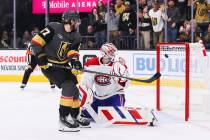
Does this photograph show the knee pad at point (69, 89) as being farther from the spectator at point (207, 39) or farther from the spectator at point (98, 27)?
the spectator at point (98, 27)

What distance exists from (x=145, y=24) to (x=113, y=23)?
64 cm

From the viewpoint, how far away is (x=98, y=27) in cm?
1102

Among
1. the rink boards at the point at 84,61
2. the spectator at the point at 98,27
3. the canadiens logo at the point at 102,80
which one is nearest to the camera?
the canadiens logo at the point at 102,80

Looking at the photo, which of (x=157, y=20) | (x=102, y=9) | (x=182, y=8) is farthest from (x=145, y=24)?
(x=102, y=9)

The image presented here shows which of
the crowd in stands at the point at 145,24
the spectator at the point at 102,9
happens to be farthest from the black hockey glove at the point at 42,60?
the spectator at the point at 102,9

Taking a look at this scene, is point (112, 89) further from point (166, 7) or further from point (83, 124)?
point (166, 7)

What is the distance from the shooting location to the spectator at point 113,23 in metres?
10.9

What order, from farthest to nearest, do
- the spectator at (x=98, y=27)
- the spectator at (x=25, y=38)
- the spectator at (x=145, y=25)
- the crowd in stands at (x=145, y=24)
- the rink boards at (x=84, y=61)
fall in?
the spectator at (x=25, y=38), the spectator at (x=98, y=27), the spectator at (x=145, y=25), the crowd in stands at (x=145, y=24), the rink boards at (x=84, y=61)

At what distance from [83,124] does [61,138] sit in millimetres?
557

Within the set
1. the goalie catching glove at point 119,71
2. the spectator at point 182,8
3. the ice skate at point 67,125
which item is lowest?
the ice skate at point 67,125

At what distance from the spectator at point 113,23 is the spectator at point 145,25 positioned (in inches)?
17.9

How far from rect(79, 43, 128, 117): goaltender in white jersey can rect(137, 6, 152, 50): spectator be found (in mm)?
5198

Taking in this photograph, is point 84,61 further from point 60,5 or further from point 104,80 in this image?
point 104,80

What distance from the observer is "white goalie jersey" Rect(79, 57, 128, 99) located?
17.4 feet
